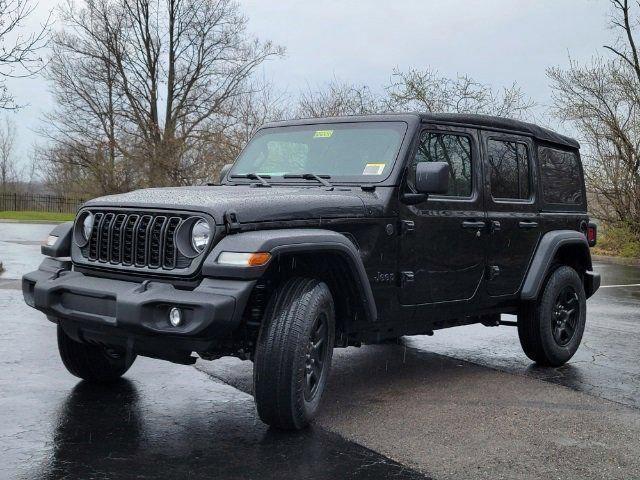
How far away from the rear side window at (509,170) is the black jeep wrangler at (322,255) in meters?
0.02

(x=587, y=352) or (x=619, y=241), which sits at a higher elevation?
(x=619, y=241)

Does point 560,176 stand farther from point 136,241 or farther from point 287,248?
point 136,241

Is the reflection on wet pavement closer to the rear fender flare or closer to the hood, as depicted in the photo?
the rear fender flare

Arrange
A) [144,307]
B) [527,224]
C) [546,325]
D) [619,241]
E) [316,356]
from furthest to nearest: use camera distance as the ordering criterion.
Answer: [619,241] → [546,325] → [527,224] → [316,356] → [144,307]

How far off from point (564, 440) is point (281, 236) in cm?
206

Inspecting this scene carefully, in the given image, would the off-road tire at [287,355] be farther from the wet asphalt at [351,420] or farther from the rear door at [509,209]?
Result: the rear door at [509,209]

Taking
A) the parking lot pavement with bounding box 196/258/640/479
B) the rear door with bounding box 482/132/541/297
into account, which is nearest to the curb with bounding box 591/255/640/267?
the parking lot pavement with bounding box 196/258/640/479

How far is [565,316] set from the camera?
22.2 ft

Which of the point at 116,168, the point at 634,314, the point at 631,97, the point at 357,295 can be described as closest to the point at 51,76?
the point at 116,168

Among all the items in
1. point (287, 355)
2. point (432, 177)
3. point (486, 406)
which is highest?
point (432, 177)

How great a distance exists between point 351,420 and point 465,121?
8.31 feet

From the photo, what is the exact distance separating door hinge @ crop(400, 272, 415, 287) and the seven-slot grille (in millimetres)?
1639

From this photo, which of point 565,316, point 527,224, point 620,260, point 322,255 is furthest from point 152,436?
point 620,260

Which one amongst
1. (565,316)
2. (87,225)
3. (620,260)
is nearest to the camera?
(87,225)
